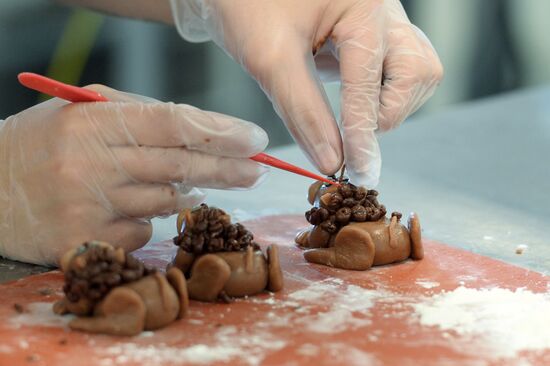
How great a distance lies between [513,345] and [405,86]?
0.84 meters

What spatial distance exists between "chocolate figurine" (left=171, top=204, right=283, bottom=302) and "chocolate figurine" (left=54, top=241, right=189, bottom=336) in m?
0.11

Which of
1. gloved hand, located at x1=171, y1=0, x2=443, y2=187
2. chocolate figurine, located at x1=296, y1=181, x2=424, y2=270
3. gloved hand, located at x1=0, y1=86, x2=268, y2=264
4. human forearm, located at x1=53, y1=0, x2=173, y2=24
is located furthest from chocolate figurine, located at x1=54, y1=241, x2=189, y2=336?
human forearm, located at x1=53, y1=0, x2=173, y2=24

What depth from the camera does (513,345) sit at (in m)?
1.53

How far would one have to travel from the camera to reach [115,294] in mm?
1509

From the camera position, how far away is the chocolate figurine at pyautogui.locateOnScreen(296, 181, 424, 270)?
6.32 feet

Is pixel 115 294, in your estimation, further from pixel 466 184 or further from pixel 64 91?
pixel 466 184

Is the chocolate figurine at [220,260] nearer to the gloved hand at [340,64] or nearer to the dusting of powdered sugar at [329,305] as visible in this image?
the dusting of powdered sugar at [329,305]

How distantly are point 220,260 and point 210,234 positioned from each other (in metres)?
0.07

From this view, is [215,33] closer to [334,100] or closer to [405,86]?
[405,86]

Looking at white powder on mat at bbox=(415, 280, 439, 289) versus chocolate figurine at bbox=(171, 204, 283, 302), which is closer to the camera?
chocolate figurine at bbox=(171, 204, 283, 302)

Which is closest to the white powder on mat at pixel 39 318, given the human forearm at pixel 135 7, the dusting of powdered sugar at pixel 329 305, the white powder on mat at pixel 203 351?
the white powder on mat at pixel 203 351

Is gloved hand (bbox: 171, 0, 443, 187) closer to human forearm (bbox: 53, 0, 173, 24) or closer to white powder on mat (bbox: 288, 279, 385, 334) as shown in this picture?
Answer: white powder on mat (bbox: 288, 279, 385, 334)

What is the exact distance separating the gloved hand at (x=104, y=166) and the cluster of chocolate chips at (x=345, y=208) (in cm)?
20

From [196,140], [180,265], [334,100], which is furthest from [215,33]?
[334,100]
